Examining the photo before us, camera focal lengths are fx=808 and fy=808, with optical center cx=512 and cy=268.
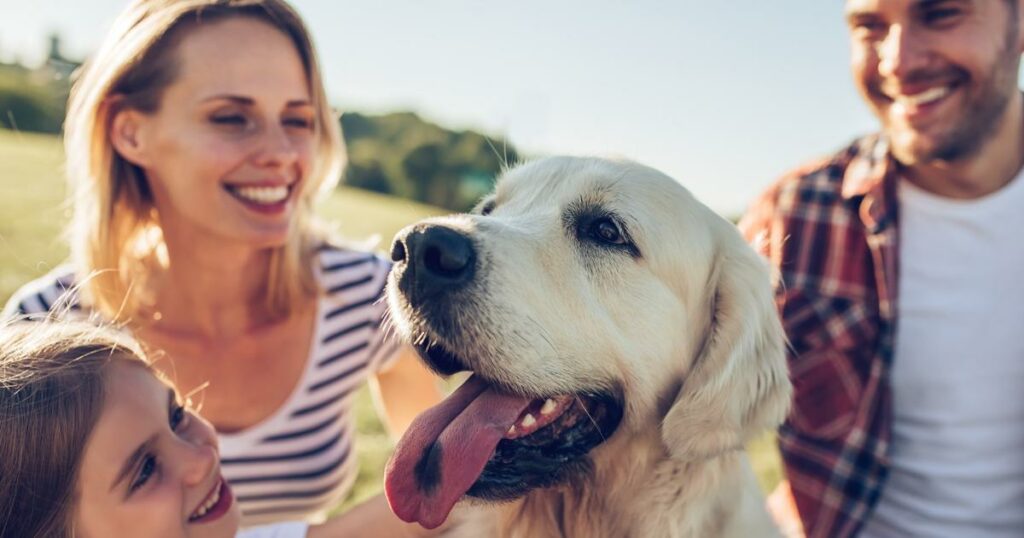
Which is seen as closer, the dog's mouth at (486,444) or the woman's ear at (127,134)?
the dog's mouth at (486,444)

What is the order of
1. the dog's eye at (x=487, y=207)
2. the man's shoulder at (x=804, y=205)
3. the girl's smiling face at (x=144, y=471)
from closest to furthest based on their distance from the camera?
the girl's smiling face at (x=144, y=471), the dog's eye at (x=487, y=207), the man's shoulder at (x=804, y=205)

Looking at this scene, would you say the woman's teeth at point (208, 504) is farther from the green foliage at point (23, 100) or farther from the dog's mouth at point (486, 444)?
the green foliage at point (23, 100)

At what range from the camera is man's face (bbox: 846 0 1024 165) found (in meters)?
3.15

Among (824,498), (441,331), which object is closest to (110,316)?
(441,331)

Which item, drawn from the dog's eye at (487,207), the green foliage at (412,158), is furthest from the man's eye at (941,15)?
the green foliage at (412,158)

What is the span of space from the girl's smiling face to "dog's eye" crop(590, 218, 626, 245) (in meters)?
1.33

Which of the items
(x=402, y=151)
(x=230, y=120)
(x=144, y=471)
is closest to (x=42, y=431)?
(x=144, y=471)

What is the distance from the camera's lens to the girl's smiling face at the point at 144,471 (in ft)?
7.05

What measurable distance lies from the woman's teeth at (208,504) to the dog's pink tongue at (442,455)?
2.27 ft

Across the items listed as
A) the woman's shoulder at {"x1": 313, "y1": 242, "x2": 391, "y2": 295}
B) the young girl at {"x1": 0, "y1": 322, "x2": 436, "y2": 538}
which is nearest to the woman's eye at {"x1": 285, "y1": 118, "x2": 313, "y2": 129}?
the woman's shoulder at {"x1": 313, "y1": 242, "x2": 391, "y2": 295}

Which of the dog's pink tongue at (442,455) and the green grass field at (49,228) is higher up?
the dog's pink tongue at (442,455)

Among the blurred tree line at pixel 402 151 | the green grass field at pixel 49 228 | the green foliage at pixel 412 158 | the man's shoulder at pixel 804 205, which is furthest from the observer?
the green foliage at pixel 412 158

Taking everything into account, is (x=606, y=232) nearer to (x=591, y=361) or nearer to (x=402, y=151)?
(x=591, y=361)

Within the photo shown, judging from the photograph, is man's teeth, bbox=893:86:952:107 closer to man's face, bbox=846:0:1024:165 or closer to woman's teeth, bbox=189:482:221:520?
man's face, bbox=846:0:1024:165
